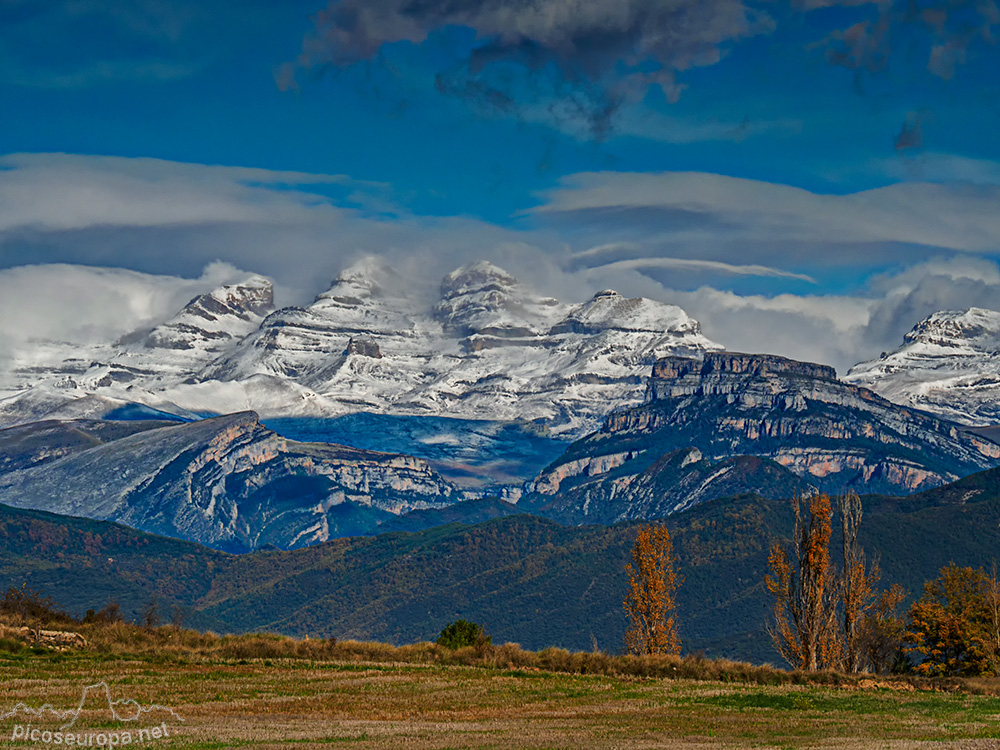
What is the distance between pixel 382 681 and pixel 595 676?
1422 cm

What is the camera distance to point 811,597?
11956cm

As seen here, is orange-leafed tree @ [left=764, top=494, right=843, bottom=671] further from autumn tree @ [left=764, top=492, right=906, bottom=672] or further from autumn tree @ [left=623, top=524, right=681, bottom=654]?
autumn tree @ [left=623, top=524, right=681, bottom=654]

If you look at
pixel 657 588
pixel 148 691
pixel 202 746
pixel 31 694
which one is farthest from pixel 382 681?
pixel 657 588

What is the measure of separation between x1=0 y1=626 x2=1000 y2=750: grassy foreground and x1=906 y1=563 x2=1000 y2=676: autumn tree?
114 feet

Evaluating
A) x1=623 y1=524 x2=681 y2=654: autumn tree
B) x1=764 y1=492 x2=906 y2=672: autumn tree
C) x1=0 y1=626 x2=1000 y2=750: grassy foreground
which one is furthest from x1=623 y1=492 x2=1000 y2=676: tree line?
x1=0 y1=626 x2=1000 y2=750: grassy foreground

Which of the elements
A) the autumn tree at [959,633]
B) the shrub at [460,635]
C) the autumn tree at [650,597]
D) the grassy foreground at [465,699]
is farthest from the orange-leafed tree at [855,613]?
the shrub at [460,635]

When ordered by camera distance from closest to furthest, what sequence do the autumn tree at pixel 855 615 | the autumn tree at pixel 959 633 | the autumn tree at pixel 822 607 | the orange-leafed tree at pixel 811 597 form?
the autumn tree at pixel 855 615, the autumn tree at pixel 822 607, the orange-leafed tree at pixel 811 597, the autumn tree at pixel 959 633

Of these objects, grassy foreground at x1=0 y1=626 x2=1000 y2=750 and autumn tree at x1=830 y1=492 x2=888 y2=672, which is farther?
autumn tree at x1=830 y1=492 x2=888 y2=672

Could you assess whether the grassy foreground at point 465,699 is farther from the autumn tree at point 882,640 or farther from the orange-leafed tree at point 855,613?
the autumn tree at point 882,640

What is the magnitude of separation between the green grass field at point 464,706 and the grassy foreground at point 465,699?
113 millimetres

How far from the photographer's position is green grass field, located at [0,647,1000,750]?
55906 millimetres

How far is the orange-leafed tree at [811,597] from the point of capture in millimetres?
118375

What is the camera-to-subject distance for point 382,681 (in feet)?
246

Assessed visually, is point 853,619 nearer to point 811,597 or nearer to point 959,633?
point 811,597
